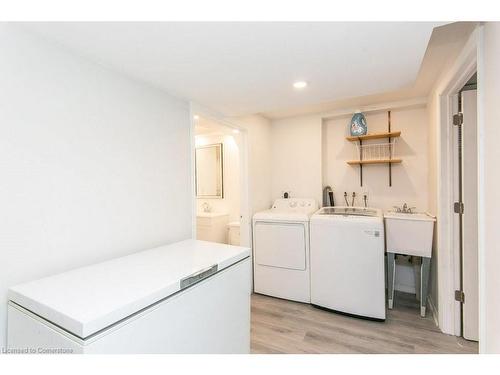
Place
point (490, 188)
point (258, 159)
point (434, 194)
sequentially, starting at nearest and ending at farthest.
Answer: point (490, 188) → point (434, 194) → point (258, 159)

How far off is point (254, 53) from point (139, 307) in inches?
52.8

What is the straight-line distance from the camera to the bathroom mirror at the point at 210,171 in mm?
3828

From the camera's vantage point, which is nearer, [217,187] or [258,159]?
[258,159]

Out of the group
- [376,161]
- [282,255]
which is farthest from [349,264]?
[376,161]

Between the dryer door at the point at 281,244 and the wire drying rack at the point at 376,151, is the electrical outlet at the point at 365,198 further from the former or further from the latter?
the dryer door at the point at 281,244

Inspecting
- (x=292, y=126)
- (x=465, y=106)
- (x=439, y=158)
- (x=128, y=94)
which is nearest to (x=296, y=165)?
(x=292, y=126)

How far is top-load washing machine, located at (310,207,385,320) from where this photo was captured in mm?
2322

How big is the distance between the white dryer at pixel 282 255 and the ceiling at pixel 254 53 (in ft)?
4.69

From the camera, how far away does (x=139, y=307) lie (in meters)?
0.98

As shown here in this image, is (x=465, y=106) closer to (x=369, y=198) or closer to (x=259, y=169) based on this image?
(x=369, y=198)

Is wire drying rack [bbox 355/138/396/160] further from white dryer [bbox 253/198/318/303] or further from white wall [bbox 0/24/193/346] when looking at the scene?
white wall [bbox 0/24/193/346]

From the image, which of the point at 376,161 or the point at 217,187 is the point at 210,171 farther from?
the point at 376,161

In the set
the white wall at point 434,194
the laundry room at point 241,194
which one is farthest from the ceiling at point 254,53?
the white wall at point 434,194

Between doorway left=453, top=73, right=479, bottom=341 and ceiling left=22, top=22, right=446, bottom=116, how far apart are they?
1.99ft
